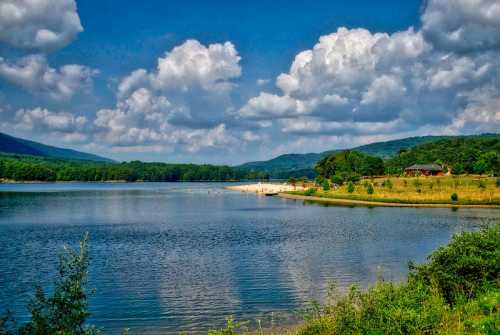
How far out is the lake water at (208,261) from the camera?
25141mm

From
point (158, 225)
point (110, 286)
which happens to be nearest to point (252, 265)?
point (110, 286)

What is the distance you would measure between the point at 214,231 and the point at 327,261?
2409 centimetres

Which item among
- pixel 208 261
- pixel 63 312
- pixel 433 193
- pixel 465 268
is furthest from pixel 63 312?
pixel 433 193

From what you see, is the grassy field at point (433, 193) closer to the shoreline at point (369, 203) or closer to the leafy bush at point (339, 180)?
the shoreline at point (369, 203)

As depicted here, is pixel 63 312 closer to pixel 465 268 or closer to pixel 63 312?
pixel 63 312

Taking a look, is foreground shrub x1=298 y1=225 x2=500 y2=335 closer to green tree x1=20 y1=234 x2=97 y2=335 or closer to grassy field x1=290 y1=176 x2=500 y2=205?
green tree x1=20 y1=234 x2=97 y2=335

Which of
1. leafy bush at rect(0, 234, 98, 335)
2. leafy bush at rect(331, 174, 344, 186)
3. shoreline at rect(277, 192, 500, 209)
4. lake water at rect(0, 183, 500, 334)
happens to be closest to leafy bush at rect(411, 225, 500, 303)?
lake water at rect(0, 183, 500, 334)

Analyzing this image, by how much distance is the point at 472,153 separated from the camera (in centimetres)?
16250

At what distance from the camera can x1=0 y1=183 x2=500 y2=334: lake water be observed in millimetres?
25141

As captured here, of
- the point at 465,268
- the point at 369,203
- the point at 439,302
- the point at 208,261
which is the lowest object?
the point at 208,261

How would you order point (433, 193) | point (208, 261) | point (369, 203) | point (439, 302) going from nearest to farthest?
point (439, 302)
point (208, 261)
point (433, 193)
point (369, 203)

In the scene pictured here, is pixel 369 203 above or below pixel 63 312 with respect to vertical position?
below

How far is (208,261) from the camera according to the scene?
126 feet

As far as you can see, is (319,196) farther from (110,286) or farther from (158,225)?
(110,286)
